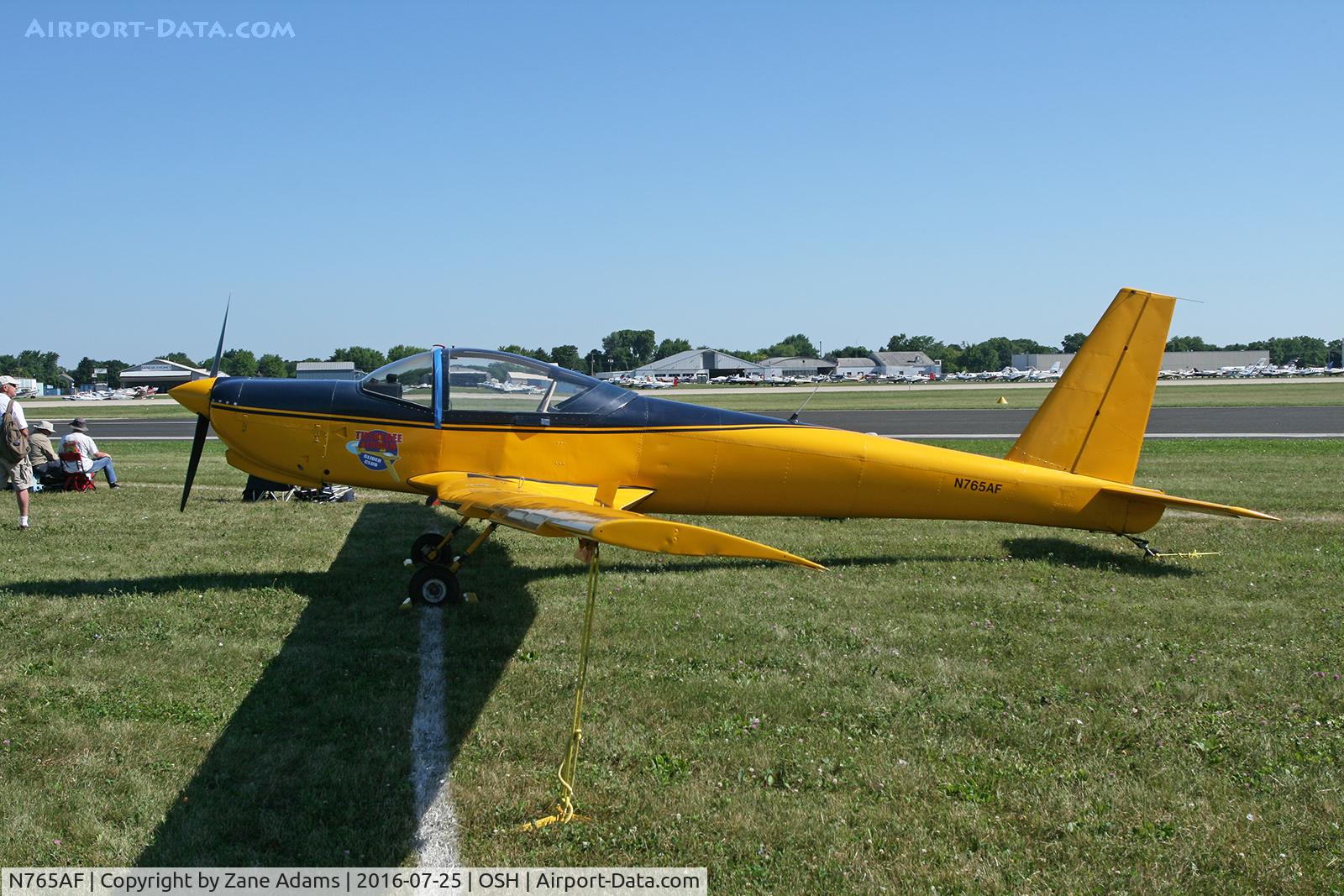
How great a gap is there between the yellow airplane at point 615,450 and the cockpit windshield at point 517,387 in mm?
14

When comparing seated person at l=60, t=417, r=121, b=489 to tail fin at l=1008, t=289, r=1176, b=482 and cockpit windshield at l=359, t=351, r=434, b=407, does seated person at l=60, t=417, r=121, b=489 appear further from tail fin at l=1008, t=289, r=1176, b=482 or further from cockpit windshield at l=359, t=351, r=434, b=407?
tail fin at l=1008, t=289, r=1176, b=482

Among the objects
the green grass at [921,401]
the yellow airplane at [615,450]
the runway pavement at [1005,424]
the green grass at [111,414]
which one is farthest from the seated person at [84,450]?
the green grass at [921,401]

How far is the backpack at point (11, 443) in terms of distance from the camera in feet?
36.8

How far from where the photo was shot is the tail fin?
29.9 feet

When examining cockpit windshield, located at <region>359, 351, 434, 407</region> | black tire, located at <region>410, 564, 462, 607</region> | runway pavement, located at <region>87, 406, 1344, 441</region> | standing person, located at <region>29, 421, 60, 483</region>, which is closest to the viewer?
black tire, located at <region>410, 564, 462, 607</region>

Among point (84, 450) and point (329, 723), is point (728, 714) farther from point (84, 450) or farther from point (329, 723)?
point (84, 450)

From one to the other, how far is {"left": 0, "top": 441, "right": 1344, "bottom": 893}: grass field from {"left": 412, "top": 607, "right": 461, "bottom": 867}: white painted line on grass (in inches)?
3.2

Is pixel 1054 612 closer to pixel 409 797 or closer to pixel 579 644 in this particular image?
pixel 579 644

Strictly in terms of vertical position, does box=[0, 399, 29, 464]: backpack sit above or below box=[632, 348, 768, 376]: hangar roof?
below

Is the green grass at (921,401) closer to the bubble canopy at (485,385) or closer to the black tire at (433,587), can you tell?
the bubble canopy at (485,385)

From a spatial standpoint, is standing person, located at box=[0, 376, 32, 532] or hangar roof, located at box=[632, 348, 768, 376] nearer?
A: standing person, located at box=[0, 376, 32, 532]

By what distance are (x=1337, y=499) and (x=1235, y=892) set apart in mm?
11481

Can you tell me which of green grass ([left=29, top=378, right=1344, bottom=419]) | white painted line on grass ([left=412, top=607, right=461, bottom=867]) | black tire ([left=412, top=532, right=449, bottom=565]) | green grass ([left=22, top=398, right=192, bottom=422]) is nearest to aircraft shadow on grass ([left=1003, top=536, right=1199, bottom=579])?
black tire ([left=412, top=532, right=449, bottom=565])

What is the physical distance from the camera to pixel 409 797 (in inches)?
179
